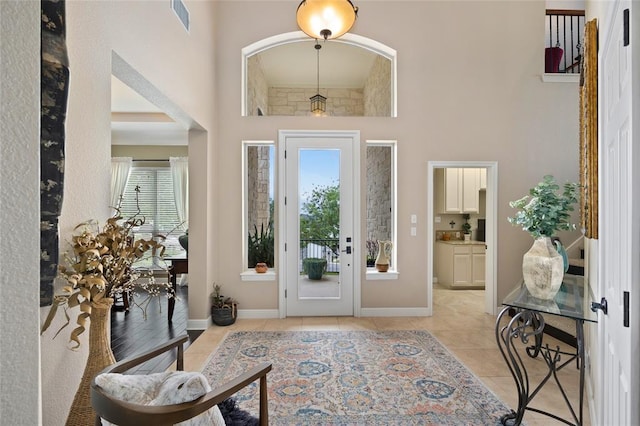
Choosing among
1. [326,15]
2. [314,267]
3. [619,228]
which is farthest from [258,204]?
[619,228]

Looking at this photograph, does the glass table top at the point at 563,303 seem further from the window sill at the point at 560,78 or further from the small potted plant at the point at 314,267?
the window sill at the point at 560,78

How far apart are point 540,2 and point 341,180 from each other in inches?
137

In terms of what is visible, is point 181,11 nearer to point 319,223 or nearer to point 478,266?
point 319,223

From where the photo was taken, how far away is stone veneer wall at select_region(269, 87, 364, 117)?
5172mm

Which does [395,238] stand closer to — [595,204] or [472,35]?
[595,204]

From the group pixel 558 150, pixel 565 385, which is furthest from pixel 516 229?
pixel 565 385

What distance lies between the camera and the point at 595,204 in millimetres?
2092

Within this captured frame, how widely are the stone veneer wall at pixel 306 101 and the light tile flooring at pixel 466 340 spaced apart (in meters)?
3.01

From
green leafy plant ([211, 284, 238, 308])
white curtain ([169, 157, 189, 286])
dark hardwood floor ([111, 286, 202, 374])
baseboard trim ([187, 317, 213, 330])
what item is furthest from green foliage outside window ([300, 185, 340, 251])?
white curtain ([169, 157, 189, 286])

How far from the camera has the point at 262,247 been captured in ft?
14.9

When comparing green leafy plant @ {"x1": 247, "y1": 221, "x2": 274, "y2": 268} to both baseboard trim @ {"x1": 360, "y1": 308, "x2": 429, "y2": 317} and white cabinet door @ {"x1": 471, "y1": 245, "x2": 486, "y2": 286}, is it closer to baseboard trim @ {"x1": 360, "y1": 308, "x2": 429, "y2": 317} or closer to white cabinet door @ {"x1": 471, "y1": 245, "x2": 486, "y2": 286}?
baseboard trim @ {"x1": 360, "y1": 308, "x2": 429, "y2": 317}

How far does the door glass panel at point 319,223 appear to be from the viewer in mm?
4449

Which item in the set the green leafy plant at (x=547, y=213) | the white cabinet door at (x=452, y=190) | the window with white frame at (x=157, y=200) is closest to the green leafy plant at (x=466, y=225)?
the white cabinet door at (x=452, y=190)

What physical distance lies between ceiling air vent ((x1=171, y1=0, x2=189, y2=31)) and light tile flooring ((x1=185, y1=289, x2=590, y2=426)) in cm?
314
